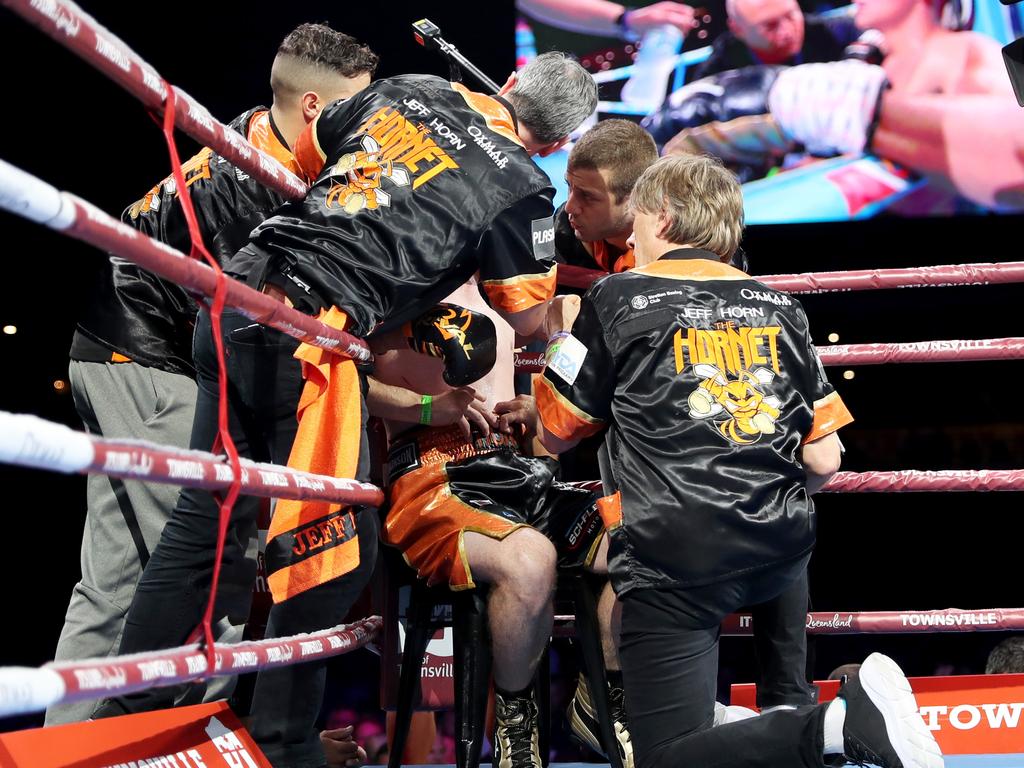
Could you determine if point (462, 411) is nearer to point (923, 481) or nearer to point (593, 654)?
point (593, 654)

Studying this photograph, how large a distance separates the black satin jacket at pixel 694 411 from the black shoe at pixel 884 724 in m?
0.27

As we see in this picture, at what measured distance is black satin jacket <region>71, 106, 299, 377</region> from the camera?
2266 mm

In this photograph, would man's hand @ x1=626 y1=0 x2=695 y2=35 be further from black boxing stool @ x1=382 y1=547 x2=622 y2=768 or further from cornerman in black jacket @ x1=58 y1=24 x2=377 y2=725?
black boxing stool @ x1=382 y1=547 x2=622 y2=768

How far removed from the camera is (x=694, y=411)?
1.68 meters

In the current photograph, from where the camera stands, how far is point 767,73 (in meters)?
4.29

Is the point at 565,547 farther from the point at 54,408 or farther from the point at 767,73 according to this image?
the point at 54,408

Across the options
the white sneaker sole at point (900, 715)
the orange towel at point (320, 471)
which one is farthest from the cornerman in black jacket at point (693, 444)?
the orange towel at point (320, 471)

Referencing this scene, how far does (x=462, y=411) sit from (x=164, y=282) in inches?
29.8

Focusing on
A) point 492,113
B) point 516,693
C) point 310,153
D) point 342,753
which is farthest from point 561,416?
point 342,753

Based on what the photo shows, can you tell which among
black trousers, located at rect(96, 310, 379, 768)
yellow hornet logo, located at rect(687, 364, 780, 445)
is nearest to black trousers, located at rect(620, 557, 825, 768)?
yellow hornet logo, located at rect(687, 364, 780, 445)

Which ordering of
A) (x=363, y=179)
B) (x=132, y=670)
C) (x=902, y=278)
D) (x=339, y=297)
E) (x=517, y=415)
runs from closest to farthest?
(x=132, y=670)
(x=339, y=297)
(x=363, y=179)
(x=517, y=415)
(x=902, y=278)

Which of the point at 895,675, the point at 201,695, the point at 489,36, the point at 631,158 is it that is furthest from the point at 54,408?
the point at 895,675

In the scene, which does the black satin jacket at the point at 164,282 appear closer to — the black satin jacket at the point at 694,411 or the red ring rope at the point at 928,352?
the red ring rope at the point at 928,352

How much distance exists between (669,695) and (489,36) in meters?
3.67
